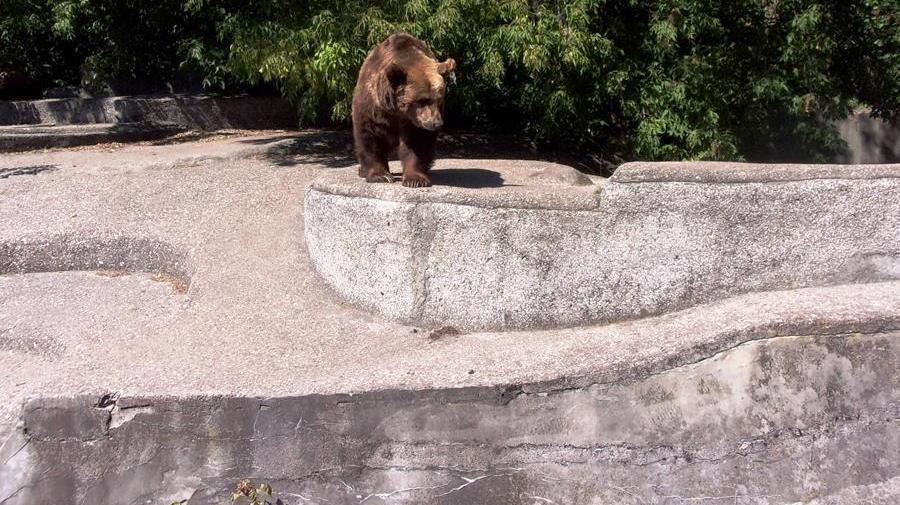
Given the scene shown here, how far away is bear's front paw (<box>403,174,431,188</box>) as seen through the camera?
5570 millimetres

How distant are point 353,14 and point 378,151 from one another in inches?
104

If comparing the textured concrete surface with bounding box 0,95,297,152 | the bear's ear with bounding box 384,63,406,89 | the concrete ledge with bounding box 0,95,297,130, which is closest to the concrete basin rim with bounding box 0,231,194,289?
the bear's ear with bounding box 384,63,406,89

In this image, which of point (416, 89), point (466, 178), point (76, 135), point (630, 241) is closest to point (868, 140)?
point (466, 178)

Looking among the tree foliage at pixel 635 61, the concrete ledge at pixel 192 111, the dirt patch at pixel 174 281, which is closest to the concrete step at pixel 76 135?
the concrete ledge at pixel 192 111

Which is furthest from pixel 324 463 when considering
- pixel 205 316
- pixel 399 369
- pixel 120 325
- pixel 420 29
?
pixel 420 29

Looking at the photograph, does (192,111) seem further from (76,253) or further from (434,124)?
(434,124)

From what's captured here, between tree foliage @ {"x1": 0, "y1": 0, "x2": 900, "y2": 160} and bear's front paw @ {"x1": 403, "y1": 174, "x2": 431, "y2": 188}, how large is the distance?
8.59 ft

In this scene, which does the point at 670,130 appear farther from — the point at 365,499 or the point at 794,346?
the point at 365,499

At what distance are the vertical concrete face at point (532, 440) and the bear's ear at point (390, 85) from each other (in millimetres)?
2017

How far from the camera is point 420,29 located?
8023 millimetres

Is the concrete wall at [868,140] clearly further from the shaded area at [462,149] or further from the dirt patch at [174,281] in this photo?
the dirt patch at [174,281]

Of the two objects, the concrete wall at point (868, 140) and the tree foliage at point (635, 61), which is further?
the concrete wall at point (868, 140)

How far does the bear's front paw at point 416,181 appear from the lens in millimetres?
5570

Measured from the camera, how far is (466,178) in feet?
21.0
